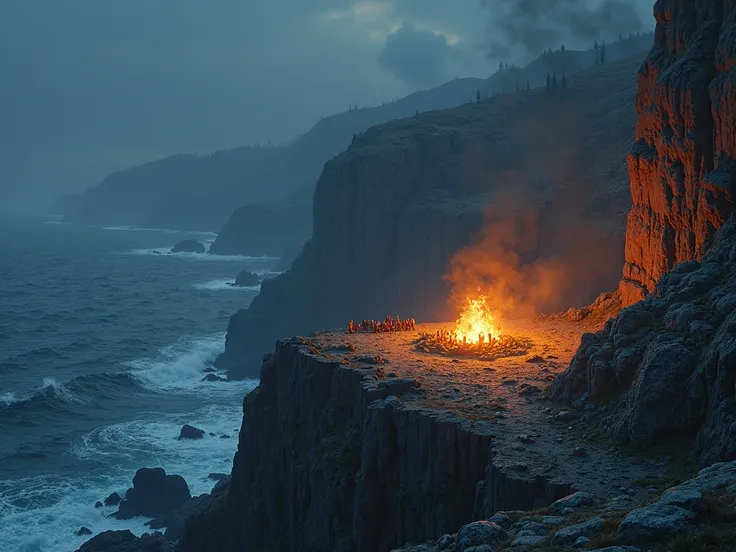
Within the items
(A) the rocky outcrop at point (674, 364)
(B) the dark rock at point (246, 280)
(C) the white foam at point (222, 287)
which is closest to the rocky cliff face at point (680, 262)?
(A) the rocky outcrop at point (674, 364)

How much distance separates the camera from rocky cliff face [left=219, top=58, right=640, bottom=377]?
4043 inches

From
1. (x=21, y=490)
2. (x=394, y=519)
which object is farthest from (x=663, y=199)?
(x=21, y=490)

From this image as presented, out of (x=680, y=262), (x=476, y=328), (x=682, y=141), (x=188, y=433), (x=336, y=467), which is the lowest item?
(x=188, y=433)

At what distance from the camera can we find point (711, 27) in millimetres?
40406

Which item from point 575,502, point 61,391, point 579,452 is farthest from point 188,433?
point 575,502

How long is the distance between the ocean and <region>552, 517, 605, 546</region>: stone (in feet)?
160

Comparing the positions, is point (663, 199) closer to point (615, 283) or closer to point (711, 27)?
point (711, 27)

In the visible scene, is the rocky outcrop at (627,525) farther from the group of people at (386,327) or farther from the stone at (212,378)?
the stone at (212,378)

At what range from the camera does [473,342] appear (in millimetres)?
46969

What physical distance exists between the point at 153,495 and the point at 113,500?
3.23 m

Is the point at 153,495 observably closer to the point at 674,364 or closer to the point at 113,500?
the point at 113,500

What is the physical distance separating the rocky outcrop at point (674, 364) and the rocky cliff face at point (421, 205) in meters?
57.4

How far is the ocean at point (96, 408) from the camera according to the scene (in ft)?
208

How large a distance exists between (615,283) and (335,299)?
45.4 metres
